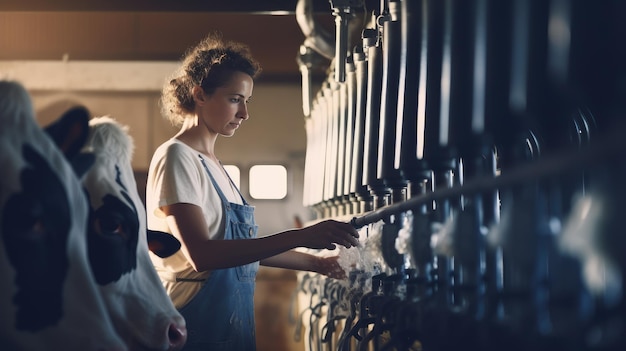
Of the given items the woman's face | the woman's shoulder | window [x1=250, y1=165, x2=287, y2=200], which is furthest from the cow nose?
window [x1=250, y1=165, x2=287, y2=200]

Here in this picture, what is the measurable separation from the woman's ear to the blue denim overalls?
0.76 ft

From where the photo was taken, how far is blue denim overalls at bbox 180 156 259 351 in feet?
7.98

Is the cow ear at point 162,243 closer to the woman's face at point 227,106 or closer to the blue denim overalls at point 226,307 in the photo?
the blue denim overalls at point 226,307

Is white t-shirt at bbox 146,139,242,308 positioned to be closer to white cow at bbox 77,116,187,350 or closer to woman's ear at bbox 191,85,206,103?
woman's ear at bbox 191,85,206,103

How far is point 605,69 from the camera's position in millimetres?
804

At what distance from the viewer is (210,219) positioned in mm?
2447

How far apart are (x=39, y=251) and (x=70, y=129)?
0.20 m

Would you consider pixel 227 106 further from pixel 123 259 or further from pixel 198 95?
pixel 123 259

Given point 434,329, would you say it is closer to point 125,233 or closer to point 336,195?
point 125,233

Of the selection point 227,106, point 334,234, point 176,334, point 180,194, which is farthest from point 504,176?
point 227,106

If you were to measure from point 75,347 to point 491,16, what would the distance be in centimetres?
68

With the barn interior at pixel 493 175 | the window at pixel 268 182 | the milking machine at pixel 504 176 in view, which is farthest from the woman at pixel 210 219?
the window at pixel 268 182

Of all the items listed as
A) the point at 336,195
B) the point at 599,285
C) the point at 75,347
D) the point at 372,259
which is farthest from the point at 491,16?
the point at 336,195

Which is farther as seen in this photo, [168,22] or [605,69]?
[168,22]
